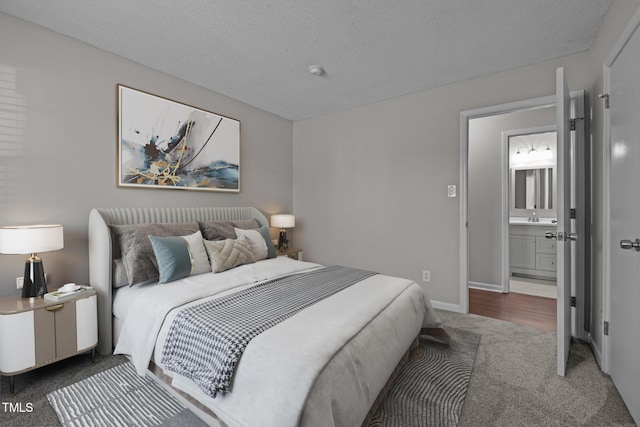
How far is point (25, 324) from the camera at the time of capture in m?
1.87

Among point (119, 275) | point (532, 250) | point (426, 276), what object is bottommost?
point (426, 276)

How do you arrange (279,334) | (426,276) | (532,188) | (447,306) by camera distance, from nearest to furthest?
1. (279,334)
2. (447,306)
3. (426,276)
4. (532,188)

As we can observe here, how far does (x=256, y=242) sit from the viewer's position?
314 cm

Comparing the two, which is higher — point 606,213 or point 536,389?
point 606,213

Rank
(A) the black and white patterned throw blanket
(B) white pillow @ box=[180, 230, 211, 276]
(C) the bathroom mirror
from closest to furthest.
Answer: (A) the black and white patterned throw blanket
(B) white pillow @ box=[180, 230, 211, 276]
(C) the bathroom mirror

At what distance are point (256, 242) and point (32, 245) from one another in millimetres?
1711

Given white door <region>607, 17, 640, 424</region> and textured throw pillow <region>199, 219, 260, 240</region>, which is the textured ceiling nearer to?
white door <region>607, 17, 640, 424</region>

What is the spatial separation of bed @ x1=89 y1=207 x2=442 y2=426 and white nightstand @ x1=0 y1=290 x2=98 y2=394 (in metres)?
0.18

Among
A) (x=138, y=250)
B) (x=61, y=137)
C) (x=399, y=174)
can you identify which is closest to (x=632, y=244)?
(x=399, y=174)

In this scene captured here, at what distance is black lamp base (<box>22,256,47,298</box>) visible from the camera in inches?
80.9

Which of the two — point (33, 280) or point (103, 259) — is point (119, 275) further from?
point (33, 280)

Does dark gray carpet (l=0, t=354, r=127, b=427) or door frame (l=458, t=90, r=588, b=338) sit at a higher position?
door frame (l=458, t=90, r=588, b=338)

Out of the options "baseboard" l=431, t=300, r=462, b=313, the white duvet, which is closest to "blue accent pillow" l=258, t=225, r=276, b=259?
the white duvet

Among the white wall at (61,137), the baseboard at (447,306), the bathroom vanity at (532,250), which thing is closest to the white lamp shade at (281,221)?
the white wall at (61,137)
